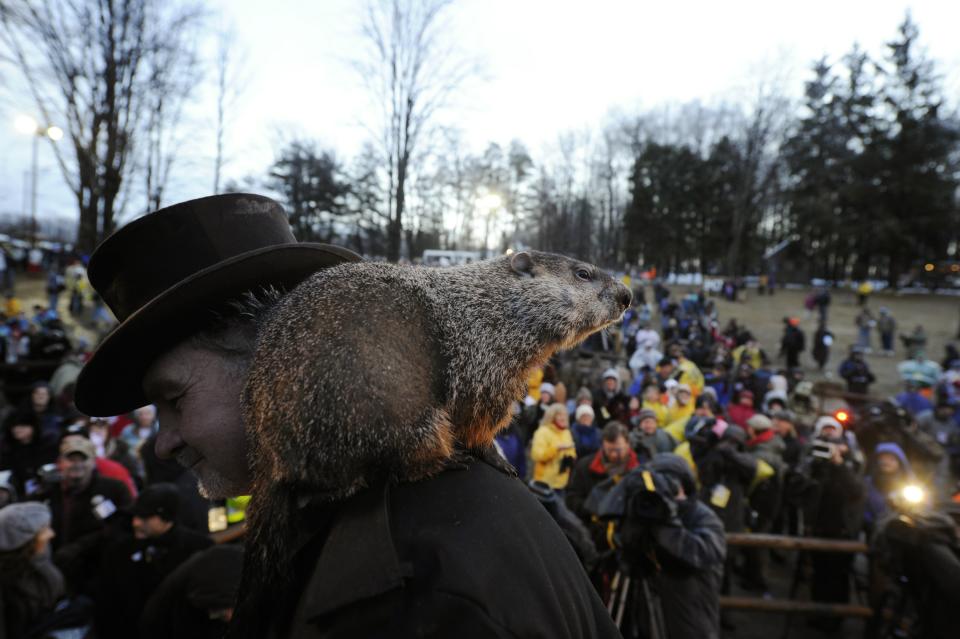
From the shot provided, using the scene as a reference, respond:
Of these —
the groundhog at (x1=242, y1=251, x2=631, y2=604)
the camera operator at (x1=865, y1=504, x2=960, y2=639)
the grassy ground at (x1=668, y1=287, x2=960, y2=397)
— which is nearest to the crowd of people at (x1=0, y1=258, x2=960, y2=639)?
the camera operator at (x1=865, y1=504, x2=960, y2=639)

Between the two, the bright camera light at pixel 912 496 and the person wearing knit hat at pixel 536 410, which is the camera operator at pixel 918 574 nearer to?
the bright camera light at pixel 912 496

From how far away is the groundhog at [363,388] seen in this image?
1.18 metres

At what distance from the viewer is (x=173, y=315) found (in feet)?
4.58

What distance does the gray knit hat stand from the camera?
3480 millimetres

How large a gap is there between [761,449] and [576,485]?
9.68ft

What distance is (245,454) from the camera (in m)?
1.41

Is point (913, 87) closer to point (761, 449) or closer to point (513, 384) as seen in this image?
point (761, 449)

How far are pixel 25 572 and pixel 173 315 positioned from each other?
11.1ft

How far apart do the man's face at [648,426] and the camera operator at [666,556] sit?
336 centimetres

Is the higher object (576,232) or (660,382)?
(576,232)

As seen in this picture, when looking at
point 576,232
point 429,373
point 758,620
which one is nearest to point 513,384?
point 429,373

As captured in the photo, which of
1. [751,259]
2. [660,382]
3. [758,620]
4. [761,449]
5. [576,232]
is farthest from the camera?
[751,259]

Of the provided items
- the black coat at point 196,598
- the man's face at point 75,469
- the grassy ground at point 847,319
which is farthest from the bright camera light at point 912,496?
the grassy ground at point 847,319

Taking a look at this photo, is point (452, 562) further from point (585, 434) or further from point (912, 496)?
point (585, 434)
